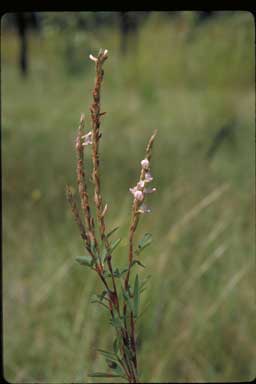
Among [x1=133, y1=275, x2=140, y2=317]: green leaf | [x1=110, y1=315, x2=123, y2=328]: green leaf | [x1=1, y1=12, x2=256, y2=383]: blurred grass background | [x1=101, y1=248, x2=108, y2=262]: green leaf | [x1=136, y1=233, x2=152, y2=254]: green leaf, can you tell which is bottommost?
[x1=1, y1=12, x2=256, y2=383]: blurred grass background

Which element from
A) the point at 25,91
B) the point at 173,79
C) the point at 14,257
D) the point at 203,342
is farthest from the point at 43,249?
the point at 25,91

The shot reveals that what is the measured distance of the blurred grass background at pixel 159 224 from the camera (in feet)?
6.04

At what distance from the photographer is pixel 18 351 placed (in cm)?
199

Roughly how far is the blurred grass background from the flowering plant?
15 cm

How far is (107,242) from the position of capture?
1.78ft

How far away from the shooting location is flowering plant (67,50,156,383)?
51 cm

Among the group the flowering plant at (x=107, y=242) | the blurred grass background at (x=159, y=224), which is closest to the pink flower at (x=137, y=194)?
the flowering plant at (x=107, y=242)

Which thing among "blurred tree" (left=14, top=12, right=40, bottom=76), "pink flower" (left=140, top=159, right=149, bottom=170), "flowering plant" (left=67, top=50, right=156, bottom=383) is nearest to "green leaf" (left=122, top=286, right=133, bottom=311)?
"flowering plant" (left=67, top=50, right=156, bottom=383)

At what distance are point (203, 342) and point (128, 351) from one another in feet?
4.64

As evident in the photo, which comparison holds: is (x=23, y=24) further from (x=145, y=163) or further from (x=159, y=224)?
(x=145, y=163)

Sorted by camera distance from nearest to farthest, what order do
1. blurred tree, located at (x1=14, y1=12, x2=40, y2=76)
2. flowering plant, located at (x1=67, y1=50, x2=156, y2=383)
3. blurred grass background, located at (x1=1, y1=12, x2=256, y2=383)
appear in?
flowering plant, located at (x1=67, y1=50, x2=156, y2=383), blurred grass background, located at (x1=1, y1=12, x2=256, y2=383), blurred tree, located at (x1=14, y1=12, x2=40, y2=76)

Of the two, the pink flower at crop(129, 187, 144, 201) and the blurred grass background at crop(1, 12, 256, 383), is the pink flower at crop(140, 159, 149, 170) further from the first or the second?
the blurred grass background at crop(1, 12, 256, 383)

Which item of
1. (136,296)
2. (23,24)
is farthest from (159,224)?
(136,296)

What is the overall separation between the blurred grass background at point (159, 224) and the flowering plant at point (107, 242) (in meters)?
0.15
